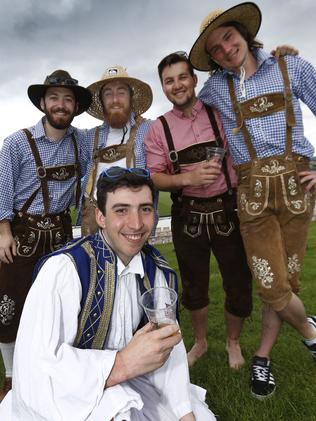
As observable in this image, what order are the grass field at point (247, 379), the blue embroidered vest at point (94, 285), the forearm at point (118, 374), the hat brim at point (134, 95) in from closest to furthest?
the forearm at point (118, 374), the blue embroidered vest at point (94, 285), the grass field at point (247, 379), the hat brim at point (134, 95)

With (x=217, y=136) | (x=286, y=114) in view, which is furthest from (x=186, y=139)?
(x=286, y=114)

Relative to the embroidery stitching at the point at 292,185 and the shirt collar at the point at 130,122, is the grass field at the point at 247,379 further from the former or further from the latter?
the shirt collar at the point at 130,122

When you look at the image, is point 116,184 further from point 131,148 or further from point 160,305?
point 131,148

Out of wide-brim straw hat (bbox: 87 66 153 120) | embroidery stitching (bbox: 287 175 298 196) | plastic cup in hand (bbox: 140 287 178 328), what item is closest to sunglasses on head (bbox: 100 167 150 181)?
plastic cup in hand (bbox: 140 287 178 328)

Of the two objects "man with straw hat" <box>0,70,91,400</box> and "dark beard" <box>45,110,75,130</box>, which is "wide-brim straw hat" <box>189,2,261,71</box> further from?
"dark beard" <box>45,110,75,130</box>

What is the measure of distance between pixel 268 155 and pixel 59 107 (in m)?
2.09

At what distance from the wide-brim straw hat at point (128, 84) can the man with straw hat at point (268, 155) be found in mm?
900

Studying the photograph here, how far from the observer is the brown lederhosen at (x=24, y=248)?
3.69 meters

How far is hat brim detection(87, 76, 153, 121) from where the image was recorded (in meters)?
4.00

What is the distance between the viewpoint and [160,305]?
7.98 feet

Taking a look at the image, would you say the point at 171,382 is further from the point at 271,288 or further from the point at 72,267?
the point at 271,288

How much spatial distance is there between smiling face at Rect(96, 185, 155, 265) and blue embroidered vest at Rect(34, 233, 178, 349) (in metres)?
0.10

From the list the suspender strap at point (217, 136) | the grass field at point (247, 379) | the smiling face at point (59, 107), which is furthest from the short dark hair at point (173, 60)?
the grass field at point (247, 379)

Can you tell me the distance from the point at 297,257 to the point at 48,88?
2910mm
